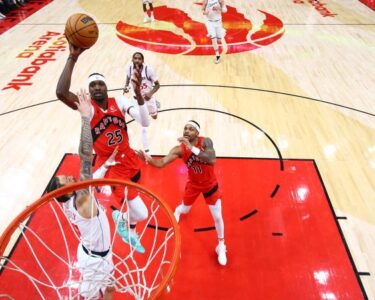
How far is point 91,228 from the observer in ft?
9.92

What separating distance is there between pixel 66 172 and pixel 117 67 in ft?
14.3

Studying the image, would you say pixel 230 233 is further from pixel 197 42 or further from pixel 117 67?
pixel 197 42

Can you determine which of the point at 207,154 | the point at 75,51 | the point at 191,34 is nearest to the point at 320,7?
the point at 191,34

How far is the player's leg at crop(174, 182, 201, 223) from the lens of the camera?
4086 mm

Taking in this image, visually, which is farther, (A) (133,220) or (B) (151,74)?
(B) (151,74)

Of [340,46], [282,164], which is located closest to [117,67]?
[282,164]

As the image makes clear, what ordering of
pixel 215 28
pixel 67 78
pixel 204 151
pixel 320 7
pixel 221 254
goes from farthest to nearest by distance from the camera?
pixel 320 7
pixel 215 28
pixel 221 254
pixel 204 151
pixel 67 78

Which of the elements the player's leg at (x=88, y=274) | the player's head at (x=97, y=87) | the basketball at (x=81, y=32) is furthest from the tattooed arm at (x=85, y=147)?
the player's head at (x=97, y=87)

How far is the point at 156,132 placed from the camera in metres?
6.50

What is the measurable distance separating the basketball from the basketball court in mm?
2508

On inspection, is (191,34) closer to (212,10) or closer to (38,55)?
(212,10)

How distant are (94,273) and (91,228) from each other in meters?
0.45

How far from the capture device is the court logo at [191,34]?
33.6 ft

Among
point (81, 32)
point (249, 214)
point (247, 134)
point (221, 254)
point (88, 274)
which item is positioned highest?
point (81, 32)
